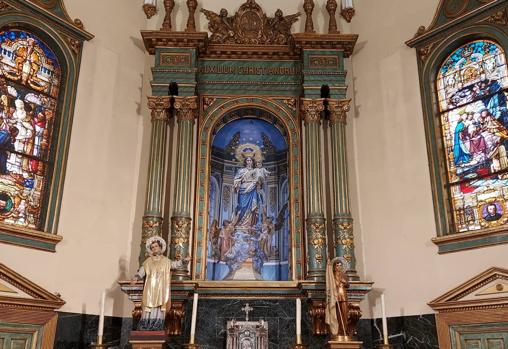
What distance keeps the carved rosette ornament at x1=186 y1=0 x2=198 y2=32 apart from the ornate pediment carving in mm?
263

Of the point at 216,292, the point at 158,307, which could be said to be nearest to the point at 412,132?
the point at 216,292

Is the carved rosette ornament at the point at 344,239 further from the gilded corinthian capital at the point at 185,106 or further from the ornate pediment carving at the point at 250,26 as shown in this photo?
the ornate pediment carving at the point at 250,26

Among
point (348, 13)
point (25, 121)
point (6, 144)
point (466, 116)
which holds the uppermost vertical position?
point (348, 13)

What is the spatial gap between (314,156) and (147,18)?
12.7 feet

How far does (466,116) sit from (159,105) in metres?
4.56

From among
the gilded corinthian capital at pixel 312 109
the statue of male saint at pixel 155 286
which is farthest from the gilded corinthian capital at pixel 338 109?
the statue of male saint at pixel 155 286

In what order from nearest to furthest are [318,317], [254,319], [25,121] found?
[318,317]
[254,319]
[25,121]

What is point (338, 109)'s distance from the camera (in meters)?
8.32

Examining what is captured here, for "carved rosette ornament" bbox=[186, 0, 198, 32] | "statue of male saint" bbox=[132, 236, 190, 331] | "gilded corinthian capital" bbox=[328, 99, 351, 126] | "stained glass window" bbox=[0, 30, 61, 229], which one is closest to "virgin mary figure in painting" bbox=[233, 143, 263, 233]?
"gilded corinthian capital" bbox=[328, 99, 351, 126]

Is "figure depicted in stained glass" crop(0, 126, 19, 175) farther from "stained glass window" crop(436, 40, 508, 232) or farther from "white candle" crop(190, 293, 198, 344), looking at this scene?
"stained glass window" crop(436, 40, 508, 232)

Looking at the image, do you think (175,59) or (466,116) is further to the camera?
(175,59)

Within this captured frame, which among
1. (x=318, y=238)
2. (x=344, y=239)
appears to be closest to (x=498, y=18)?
(x=344, y=239)

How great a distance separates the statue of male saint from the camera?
6496 millimetres

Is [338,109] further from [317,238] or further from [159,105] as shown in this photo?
[159,105]
